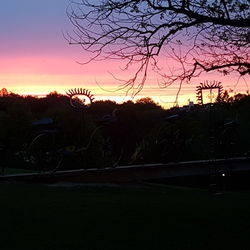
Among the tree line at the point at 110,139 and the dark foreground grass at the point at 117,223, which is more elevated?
the tree line at the point at 110,139

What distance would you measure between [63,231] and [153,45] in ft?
12.0

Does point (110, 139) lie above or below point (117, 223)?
above

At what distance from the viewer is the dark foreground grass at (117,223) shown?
22.5 ft

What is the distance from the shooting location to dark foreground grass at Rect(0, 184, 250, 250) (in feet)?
22.5

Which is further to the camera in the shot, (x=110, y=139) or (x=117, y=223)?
(x=110, y=139)

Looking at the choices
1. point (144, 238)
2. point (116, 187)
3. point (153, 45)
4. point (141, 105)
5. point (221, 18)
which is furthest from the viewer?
point (141, 105)

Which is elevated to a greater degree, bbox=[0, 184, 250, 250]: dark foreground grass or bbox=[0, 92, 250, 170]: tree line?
bbox=[0, 92, 250, 170]: tree line

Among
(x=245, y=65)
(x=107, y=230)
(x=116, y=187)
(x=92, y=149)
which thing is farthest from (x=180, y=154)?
(x=107, y=230)

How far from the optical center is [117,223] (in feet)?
26.7

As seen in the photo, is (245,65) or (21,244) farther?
(245,65)

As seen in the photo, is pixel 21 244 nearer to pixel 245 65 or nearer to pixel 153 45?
pixel 153 45

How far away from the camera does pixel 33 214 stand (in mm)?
8797

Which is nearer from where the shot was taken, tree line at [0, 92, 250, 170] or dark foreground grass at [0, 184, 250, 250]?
dark foreground grass at [0, 184, 250, 250]

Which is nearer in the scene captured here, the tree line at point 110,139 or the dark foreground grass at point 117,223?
the dark foreground grass at point 117,223
